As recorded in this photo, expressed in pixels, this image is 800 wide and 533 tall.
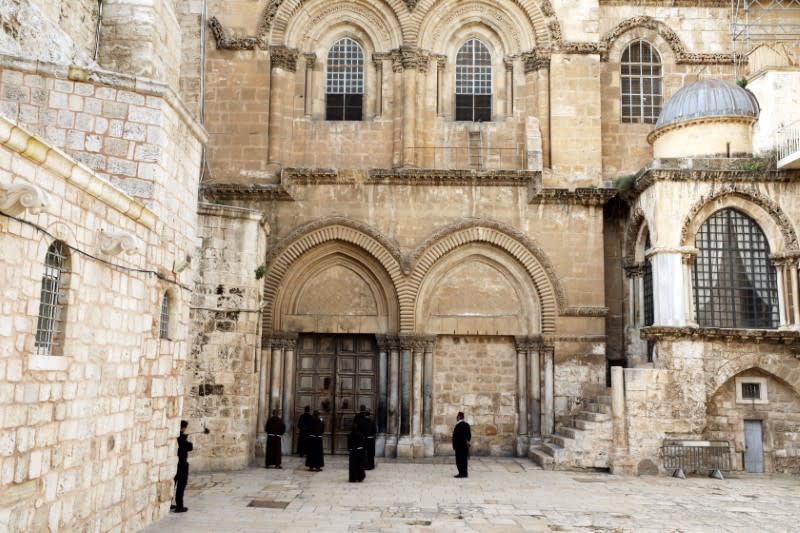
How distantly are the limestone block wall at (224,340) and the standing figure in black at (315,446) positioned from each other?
1.29 metres

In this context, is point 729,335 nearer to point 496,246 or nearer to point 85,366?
point 496,246

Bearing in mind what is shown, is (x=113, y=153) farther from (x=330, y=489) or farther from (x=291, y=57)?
(x=291, y=57)

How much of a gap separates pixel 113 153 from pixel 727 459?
12979 mm

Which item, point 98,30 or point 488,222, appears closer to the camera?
point 98,30

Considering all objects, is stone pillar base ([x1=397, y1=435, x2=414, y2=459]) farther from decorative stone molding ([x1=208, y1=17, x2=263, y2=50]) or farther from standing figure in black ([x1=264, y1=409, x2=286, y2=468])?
decorative stone molding ([x1=208, y1=17, x2=263, y2=50])

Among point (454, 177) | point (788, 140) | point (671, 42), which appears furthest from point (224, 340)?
point (671, 42)

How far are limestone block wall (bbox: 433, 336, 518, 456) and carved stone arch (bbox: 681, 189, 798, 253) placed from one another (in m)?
4.90

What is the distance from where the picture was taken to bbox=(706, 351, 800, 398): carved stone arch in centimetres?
1590

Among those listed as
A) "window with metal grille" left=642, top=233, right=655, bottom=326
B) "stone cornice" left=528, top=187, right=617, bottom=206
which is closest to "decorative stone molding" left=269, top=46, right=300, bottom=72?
"stone cornice" left=528, top=187, right=617, bottom=206

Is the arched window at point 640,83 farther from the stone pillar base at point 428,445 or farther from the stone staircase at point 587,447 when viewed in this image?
the stone pillar base at point 428,445

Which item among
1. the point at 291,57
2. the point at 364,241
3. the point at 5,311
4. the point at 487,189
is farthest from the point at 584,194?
the point at 5,311

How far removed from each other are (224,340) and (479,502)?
6.29 meters

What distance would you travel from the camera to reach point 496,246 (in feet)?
59.6

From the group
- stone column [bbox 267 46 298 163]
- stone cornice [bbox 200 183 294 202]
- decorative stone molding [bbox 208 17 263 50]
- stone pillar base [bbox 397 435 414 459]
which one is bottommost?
stone pillar base [bbox 397 435 414 459]
